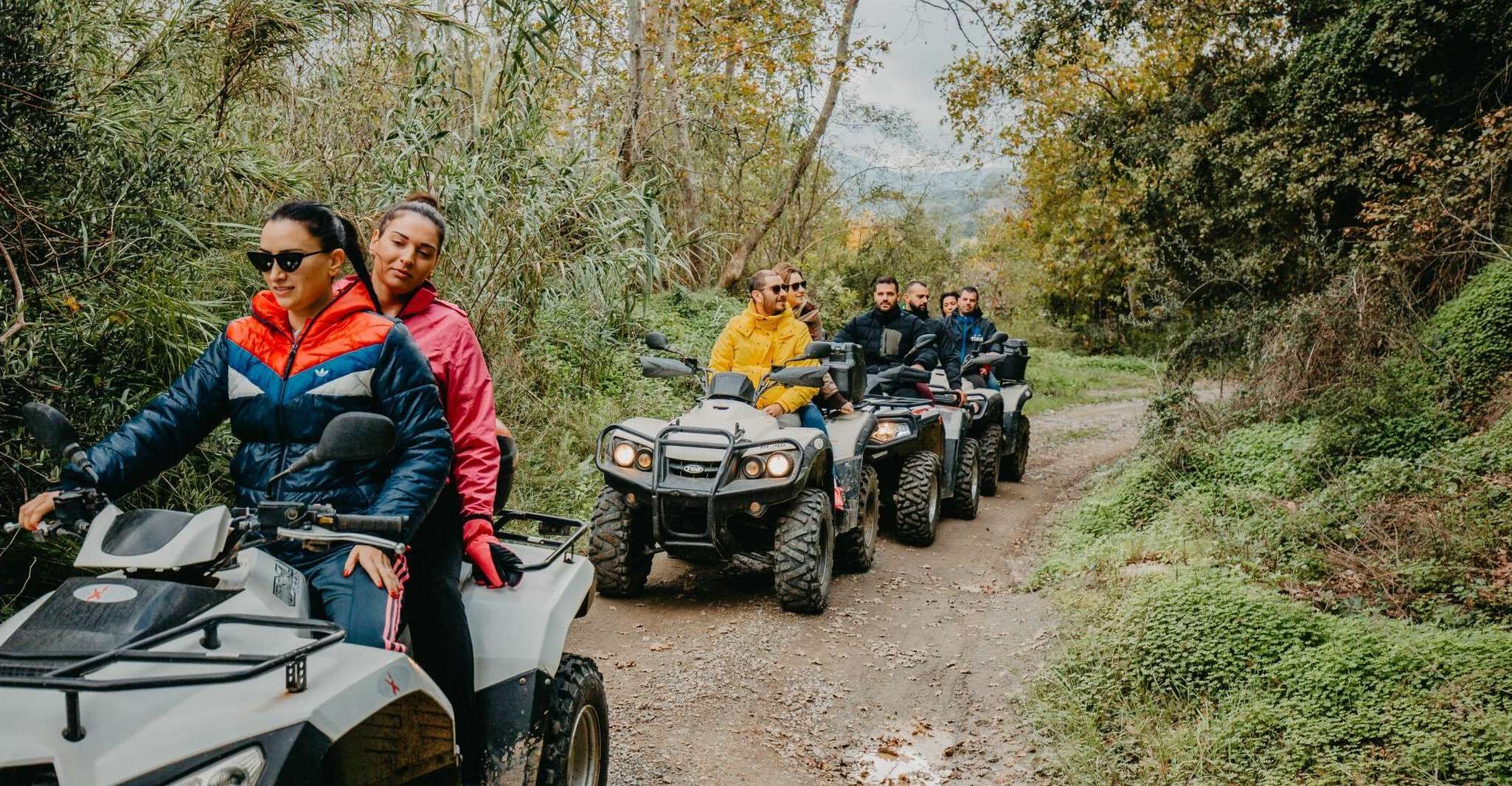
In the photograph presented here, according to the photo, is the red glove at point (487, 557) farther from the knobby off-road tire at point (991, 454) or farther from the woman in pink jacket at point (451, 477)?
the knobby off-road tire at point (991, 454)

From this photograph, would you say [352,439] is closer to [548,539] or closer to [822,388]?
[548,539]

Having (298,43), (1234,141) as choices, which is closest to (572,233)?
(298,43)

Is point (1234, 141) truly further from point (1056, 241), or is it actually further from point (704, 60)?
point (1056, 241)

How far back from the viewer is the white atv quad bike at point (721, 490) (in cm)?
573

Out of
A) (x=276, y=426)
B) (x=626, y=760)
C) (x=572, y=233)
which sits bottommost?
(x=626, y=760)

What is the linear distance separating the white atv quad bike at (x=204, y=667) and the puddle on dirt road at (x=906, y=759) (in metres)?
2.23

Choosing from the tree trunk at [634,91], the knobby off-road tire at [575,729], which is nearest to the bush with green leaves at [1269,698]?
the knobby off-road tire at [575,729]

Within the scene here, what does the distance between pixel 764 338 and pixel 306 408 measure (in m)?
4.45

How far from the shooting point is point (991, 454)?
10570 mm

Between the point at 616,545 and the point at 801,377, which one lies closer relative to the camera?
the point at 801,377

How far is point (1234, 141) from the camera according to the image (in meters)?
10.4

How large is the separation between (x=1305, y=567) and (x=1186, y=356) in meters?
5.46

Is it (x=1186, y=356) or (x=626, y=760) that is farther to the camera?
(x=1186, y=356)

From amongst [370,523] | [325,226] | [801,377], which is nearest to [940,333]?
[801,377]
